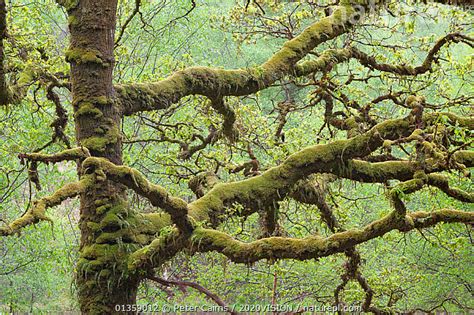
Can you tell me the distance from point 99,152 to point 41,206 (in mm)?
1569

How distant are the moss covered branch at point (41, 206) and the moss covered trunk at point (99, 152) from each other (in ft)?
4.17

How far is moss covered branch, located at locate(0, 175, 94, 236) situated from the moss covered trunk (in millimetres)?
1271

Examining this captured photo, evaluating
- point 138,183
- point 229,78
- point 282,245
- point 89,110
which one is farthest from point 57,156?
point 229,78

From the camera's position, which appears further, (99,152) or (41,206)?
(99,152)

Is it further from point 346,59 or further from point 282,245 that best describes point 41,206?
point 346,59

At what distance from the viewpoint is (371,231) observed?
5.10 metres

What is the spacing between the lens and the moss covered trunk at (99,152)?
18.2ft

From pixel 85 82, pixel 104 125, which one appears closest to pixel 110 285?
pixel 104 125

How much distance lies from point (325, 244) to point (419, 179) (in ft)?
3.58

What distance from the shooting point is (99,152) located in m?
5.73

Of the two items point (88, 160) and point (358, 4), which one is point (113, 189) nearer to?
point (88, 160)

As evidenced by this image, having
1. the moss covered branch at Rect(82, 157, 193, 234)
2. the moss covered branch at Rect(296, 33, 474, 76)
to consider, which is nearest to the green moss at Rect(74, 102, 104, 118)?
the moss covered branch at Rect(82, 157, 193, 234)

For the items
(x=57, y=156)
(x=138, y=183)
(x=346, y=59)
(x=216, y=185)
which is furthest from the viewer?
(x=346, y=59)

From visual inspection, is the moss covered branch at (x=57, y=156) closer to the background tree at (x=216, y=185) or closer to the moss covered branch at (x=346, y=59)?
the background tree at (x=216, y=185)
